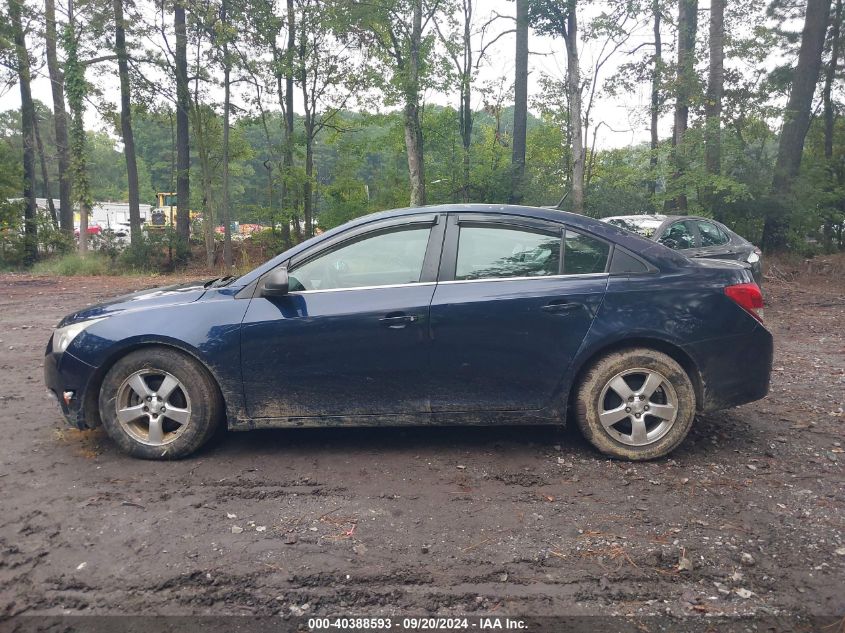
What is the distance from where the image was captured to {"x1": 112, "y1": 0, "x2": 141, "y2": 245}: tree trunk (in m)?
20.8

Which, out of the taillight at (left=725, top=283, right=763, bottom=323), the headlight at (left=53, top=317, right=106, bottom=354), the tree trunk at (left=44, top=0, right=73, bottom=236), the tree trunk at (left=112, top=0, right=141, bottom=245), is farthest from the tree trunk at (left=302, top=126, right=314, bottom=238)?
the taillight at (left=725, top=283, right=763, bottom=323)

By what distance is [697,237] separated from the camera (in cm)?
1030

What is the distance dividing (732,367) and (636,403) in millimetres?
706

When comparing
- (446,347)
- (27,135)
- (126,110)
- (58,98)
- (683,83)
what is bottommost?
(446,347)

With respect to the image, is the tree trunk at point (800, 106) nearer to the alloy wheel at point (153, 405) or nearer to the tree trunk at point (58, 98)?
the alloy wheel at point (153, 405)

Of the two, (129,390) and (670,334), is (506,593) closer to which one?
(670,334)

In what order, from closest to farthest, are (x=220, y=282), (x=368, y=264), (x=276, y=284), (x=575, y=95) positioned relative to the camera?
1. (x=276, y=284)
2. (x=368, y=264)
3. (x=220, y=282)
4. (x=575, y=95)

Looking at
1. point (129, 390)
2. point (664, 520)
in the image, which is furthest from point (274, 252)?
point (664, 520)

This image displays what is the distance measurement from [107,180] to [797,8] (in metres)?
71.2

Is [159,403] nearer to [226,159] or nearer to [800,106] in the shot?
[226,159]

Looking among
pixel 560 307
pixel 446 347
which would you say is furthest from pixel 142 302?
pixel 560 307

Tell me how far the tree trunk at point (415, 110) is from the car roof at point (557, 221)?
13.9 meters

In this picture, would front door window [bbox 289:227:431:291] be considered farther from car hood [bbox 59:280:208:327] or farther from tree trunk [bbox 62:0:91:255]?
tree trunk [bbox 62:0:91:255]

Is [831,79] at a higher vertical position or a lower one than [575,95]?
higher
